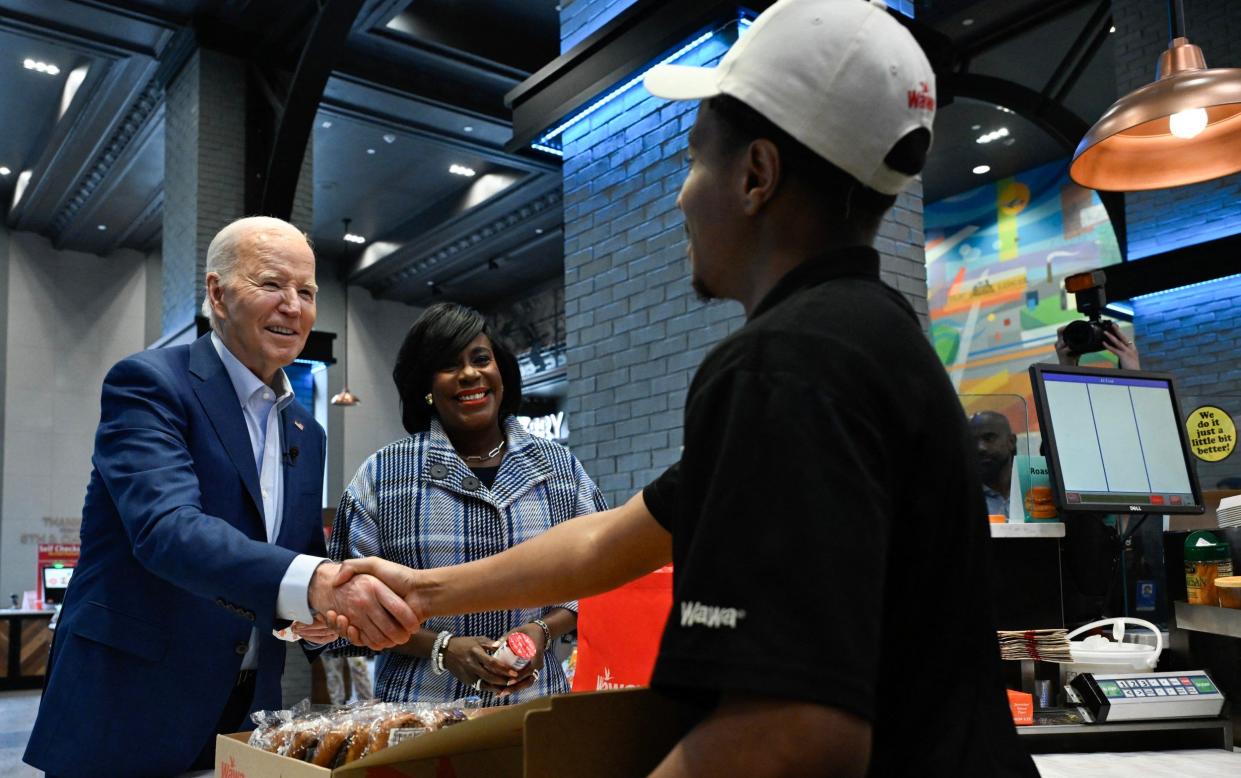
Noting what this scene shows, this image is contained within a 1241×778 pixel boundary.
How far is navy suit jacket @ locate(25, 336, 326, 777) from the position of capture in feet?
5.35

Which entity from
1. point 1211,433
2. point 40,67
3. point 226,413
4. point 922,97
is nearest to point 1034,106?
point 1211,433

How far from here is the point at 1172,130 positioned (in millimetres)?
3678

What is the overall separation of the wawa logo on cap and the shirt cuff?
119 cm

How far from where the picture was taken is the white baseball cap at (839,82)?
31.2 inches

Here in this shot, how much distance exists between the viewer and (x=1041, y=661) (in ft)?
6.95

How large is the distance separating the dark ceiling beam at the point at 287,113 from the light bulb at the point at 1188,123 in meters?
5.29

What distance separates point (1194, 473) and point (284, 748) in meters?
2.14

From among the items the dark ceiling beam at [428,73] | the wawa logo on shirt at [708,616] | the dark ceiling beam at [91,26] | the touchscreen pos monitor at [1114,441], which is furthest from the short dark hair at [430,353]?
the dark ceiling beam at [91,26]

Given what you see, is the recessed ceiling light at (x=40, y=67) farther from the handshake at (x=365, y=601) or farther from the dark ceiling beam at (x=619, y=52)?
the handshake at (x=365, y=601)

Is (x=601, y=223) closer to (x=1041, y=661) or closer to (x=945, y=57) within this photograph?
(x=945, y=57)

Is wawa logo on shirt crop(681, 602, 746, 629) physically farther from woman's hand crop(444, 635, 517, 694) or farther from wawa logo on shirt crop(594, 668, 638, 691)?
woman's hand crop(444, 635, 517, 694)

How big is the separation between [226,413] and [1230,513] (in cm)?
196

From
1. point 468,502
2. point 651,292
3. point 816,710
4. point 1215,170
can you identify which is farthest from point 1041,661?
point 651,292

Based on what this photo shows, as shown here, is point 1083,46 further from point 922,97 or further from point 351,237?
point 351,237
